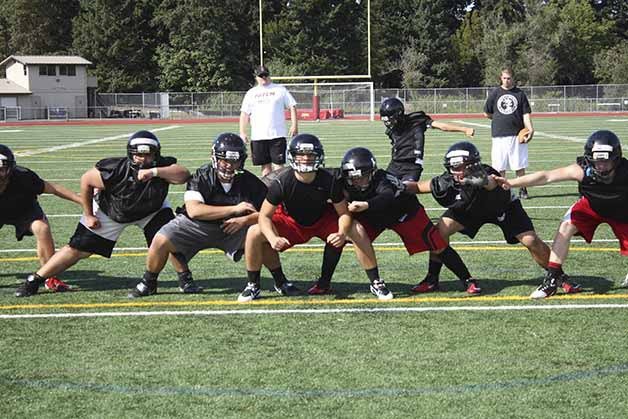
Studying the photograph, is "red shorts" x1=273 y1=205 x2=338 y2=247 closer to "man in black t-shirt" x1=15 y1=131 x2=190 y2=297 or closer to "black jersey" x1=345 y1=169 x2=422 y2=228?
"black jersey" x1=345 y1=169 x2=422 y2=228

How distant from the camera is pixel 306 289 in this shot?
690 centimetres

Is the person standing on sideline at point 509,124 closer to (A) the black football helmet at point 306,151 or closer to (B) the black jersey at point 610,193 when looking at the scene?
(B) the black jersey at point 610,193

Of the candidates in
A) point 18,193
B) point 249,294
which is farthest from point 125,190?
point 249,294

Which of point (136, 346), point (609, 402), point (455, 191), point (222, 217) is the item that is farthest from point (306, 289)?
point (609, 402)

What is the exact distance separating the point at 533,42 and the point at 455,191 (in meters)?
62.4

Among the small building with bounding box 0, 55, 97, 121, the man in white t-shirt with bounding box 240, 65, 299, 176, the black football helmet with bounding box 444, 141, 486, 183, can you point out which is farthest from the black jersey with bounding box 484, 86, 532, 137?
the small building with bounding box 0, 55, 97, 121

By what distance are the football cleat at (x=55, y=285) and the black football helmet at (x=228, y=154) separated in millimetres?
1664

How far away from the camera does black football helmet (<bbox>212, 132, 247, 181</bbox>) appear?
641 cm

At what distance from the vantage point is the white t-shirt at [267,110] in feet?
38.2

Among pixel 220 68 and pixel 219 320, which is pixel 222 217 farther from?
pixel 220 68

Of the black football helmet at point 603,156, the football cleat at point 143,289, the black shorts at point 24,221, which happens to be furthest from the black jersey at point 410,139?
the black shorts at point 24,221

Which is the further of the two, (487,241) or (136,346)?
(487,241)

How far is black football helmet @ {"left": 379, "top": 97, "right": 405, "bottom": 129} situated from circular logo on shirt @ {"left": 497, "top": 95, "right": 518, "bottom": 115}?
11.2 ft

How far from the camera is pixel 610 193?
20.9ft
